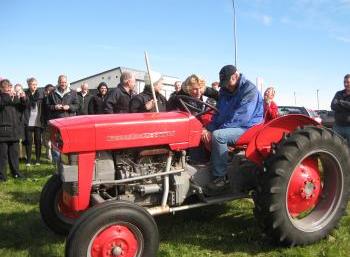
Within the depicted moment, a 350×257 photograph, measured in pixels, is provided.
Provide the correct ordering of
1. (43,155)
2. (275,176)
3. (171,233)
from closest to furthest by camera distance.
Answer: (275,176) → (171,233) → (43,155)

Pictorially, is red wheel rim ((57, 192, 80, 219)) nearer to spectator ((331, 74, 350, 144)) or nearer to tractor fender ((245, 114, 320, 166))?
tractor fender ((245, 114, 320, 166))

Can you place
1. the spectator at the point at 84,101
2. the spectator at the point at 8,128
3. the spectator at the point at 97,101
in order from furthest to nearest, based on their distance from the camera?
the spectator at the point at 84,101
the spectator at the point at 97,101
the spectator at the point at 8,128

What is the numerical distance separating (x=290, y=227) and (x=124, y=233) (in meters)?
1.58

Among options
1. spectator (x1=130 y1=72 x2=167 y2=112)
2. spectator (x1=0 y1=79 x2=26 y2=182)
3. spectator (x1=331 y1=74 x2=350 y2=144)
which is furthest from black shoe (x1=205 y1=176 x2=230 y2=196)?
spectator (x1=0 y1=79 x2=26 y2=182)

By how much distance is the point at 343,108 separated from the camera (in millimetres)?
7594

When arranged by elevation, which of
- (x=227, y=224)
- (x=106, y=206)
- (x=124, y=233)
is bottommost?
(x=227, y=224)

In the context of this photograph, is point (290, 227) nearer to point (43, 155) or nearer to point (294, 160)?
point (294, 160)

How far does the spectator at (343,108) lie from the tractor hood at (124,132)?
405 cm

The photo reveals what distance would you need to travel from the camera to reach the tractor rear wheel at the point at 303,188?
13.5 ft

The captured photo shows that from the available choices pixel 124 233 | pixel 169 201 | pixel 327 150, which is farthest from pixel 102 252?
pixel 327 150

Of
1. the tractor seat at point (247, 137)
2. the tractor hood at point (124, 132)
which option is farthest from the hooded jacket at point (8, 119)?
the tractor seat at point (247, 137)

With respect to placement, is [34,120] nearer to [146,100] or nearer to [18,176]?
[18,176]

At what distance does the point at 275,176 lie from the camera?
13.5ft

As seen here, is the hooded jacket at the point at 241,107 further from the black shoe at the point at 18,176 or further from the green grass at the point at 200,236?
the black shoe at the point at 18,176
